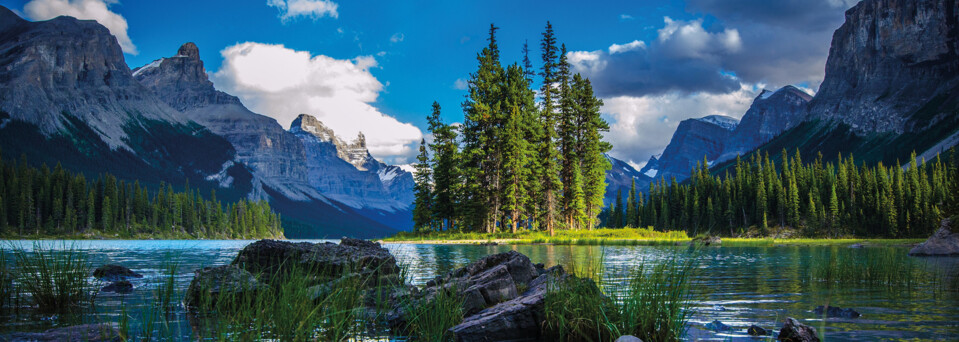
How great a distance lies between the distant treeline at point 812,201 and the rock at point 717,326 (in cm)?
7656

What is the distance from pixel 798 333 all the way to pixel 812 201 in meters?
106

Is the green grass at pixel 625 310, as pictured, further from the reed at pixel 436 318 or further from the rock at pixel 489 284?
the rock at pixel 489 284

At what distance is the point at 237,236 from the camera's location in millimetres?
162500

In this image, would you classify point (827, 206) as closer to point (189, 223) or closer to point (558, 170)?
point (558, 170)

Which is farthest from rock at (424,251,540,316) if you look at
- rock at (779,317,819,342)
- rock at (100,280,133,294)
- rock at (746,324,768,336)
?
rock at (100,280,133,294)

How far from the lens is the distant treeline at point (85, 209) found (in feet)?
343

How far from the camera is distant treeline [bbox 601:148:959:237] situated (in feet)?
295

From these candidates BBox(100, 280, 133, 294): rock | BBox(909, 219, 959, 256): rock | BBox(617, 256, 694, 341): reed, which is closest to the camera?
BBox(617, 256, 694, 341): reed

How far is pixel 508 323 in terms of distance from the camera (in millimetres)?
9164

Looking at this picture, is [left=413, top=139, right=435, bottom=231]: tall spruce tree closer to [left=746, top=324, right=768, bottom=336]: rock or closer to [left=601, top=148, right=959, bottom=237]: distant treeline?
[left=601, top=148, right=959, bottom=237]: distant treeline

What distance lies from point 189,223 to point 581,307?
160m

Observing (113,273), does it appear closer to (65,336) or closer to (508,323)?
(65,336)

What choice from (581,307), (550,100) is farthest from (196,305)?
(550,100)

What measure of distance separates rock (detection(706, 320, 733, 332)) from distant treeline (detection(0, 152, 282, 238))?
122m
